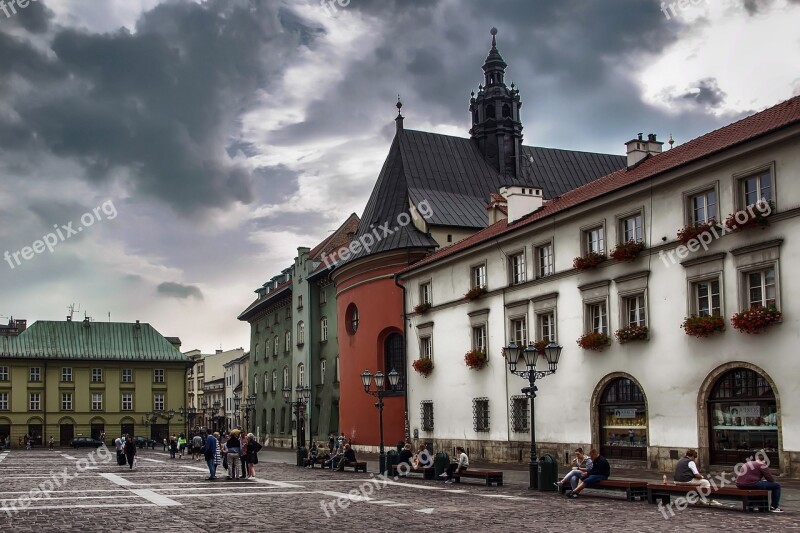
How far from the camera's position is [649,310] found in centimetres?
3022

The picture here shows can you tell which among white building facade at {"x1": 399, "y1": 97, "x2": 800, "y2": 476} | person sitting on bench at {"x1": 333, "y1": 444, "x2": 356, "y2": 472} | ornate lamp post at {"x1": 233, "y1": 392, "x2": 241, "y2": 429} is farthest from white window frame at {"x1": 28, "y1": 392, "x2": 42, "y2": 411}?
person sitting on bench at {"x1": 333, "y1": 444, "x2": 356, "y2": 472}

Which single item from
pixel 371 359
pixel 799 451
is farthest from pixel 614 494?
pixel 371 359

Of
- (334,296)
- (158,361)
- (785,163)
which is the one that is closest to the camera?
(785,163)

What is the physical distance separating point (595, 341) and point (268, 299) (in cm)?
4648

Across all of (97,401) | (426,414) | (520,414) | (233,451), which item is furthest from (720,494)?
(97,401)

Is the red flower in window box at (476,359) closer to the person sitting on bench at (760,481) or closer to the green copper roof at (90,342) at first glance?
the person sitting on bench at (760,481)

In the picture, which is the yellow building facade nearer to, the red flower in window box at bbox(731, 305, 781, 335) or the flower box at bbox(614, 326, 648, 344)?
the flower box at bbox(614, 326, 648, 344)

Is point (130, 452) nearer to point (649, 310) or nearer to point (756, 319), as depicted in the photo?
point (649, 310)

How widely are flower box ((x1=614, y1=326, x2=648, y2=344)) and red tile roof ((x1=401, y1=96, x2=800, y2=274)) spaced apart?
4490 millimetres

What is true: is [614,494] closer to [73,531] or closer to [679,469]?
[679,469]

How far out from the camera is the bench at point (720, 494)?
726 inches

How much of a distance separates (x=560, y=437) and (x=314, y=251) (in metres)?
41.2

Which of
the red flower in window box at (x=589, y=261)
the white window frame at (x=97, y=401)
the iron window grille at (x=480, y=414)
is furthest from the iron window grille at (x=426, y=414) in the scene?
the white window frame at (x=97, y=401)

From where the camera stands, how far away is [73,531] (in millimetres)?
15938
